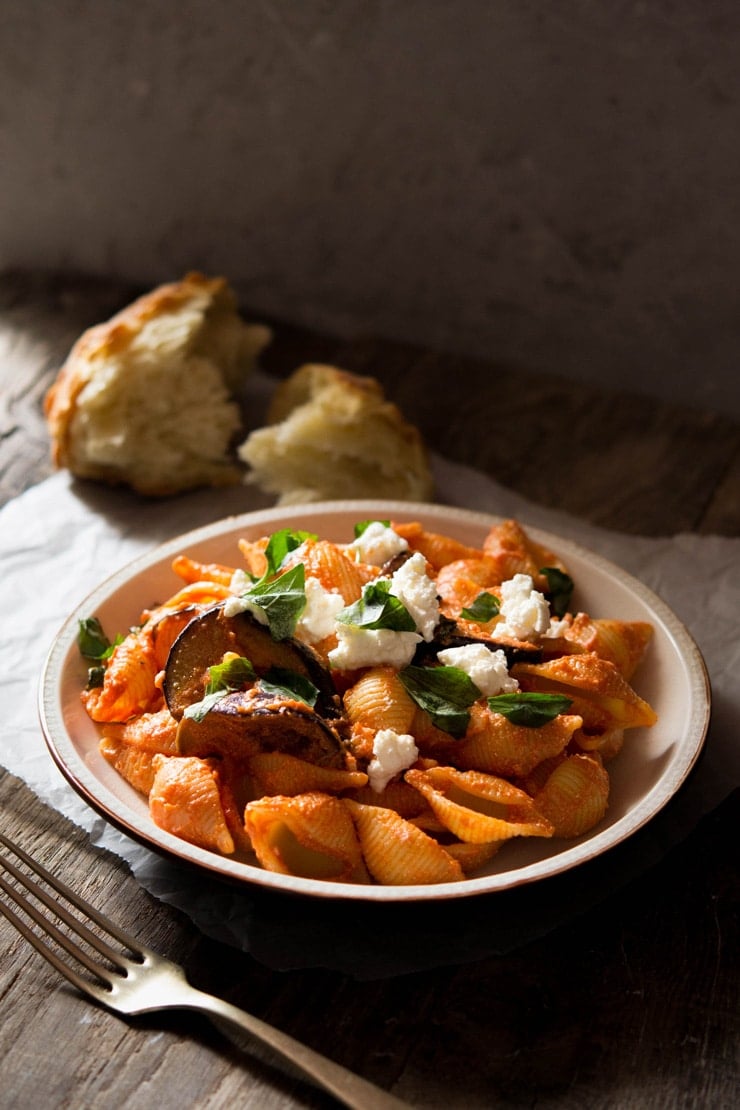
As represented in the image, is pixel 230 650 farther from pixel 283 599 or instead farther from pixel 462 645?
pixel 462 645

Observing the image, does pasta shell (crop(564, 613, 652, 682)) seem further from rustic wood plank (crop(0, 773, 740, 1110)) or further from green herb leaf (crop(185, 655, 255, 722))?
green herb leaf (crop(185, 655, 255, 722))

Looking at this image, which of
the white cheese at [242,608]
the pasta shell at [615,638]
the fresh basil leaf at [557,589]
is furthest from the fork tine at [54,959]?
the fresh basil leaf at [557,589]

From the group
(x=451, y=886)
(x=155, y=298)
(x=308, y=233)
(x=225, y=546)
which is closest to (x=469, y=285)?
(x=308, y=233)

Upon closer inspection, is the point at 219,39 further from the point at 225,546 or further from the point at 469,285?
the point at 225,546

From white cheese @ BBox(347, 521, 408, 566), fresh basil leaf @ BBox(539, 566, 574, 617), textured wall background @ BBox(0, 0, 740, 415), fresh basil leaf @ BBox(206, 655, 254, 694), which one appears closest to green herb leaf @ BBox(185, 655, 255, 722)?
fresh basil leaf @ BBox(206, 655, 254, 694)

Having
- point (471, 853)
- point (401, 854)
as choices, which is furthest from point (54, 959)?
point (471, 853)
